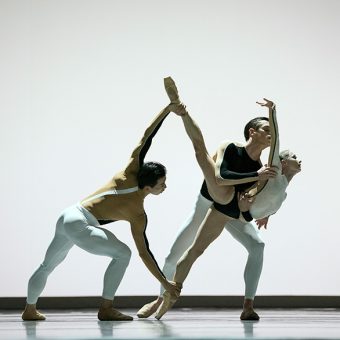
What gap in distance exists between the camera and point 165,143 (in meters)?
7.45

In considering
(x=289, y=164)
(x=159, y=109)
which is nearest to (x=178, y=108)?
(x=289, y=164)

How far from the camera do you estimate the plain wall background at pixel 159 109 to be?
732cm

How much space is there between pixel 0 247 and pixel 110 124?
4.18 feet

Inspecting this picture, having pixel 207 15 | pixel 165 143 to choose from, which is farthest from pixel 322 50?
pixel 165 143

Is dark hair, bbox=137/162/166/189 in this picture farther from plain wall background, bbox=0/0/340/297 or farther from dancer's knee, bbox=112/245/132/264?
plain wall background, bbox=0/0/340/297

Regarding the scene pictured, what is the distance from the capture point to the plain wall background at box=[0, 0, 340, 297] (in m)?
7.32

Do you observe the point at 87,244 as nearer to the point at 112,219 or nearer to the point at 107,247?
the point at 107,247

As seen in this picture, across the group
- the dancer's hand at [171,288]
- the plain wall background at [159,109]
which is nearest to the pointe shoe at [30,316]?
the dancer's hand at [171,288]

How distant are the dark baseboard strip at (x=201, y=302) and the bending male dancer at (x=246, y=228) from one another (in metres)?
1.49

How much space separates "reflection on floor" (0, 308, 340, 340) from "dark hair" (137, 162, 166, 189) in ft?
2.59

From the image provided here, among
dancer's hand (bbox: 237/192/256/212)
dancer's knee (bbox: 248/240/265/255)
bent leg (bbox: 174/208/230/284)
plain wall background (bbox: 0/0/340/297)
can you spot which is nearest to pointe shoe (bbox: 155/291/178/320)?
bent leg (bbox: 174/208/230/284)

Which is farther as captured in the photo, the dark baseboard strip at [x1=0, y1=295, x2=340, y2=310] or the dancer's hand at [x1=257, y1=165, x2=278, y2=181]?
the dark baseboard strip at [x1=0, y1=295, x2=340, y2=310]

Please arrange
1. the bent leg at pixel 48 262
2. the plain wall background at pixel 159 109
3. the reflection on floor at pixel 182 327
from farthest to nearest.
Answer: the plain wall background at pixel 159 109 < the bent leg at pixel 48 262 < the reflection on floor at pixel 182 327

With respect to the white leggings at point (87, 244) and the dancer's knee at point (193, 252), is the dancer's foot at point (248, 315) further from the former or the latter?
the white leggings at point (87, 244)
